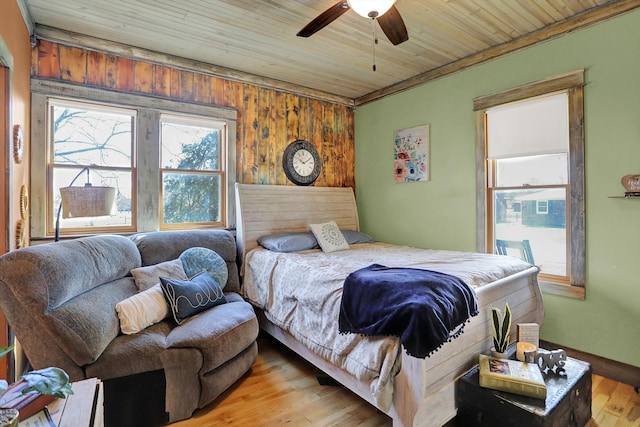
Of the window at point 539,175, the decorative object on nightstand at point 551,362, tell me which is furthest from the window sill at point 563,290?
the decorative object on nightstand at point 551,362

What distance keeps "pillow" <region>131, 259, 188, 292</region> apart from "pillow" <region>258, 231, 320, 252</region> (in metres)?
0.90

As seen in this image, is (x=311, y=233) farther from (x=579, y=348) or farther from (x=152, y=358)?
(x=579, y=348)

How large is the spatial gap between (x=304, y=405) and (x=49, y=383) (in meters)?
1.62

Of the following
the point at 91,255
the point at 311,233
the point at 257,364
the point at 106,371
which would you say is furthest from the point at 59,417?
the point at 311,233

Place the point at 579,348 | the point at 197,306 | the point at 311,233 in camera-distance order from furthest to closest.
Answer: the point at 311,233
the point at 579,348
the point at 197,306

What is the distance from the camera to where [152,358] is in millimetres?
1948

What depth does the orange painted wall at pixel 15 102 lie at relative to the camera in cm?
196

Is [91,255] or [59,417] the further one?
[91,255]

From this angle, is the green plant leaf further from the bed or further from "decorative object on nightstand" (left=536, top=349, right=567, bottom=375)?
"decorative object on nightstand" (left=536, top=349, right=567, bottom=375)

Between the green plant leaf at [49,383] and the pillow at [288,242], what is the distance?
2296 mm

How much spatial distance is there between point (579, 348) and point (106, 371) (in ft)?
11.3

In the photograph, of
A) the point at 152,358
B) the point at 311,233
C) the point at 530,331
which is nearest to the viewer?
the point at 152,358

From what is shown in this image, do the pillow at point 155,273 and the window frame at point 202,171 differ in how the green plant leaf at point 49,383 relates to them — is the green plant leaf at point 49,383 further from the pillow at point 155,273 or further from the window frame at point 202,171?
the window frame at point 202,171

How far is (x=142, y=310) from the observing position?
221 cm
